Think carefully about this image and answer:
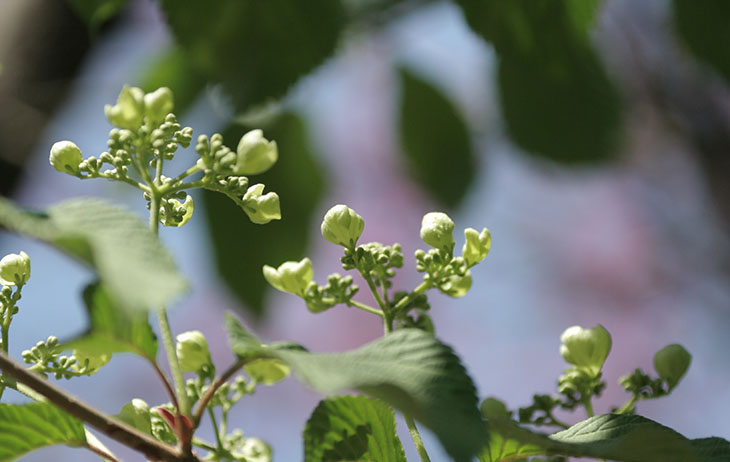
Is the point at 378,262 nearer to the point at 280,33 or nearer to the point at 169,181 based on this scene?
the point at 169,181

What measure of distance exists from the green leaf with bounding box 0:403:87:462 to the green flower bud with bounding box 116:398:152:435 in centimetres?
2

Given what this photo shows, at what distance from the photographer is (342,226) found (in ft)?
1.14

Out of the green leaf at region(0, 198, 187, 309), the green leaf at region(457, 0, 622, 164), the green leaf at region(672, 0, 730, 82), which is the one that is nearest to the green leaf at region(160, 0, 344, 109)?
the green leaf at region(457, 0, 622, 164)

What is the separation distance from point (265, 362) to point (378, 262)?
9 centimetres

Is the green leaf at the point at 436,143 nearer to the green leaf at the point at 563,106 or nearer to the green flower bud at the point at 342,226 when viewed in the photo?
the green leaf at the point at 563,106

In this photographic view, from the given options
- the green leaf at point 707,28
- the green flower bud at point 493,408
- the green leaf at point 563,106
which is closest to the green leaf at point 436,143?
the green leaf at point 563,106

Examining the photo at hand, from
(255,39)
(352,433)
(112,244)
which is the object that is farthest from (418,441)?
(255,39)

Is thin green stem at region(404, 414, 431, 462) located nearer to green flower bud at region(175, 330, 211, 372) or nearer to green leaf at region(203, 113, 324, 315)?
green flower bud at region(175, 330, 211, 372)

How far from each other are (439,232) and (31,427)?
178 mm

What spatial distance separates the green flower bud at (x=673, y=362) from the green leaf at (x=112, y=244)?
0.28 meters

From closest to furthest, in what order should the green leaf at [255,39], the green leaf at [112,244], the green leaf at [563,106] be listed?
the green leaf at [112,244]
the green leaf at [255,39]
the green leaf at [563,106]

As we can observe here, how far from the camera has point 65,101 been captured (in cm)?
100

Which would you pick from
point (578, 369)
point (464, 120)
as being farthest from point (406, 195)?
point (578, 369)

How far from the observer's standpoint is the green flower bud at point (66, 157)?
1.09 ft
